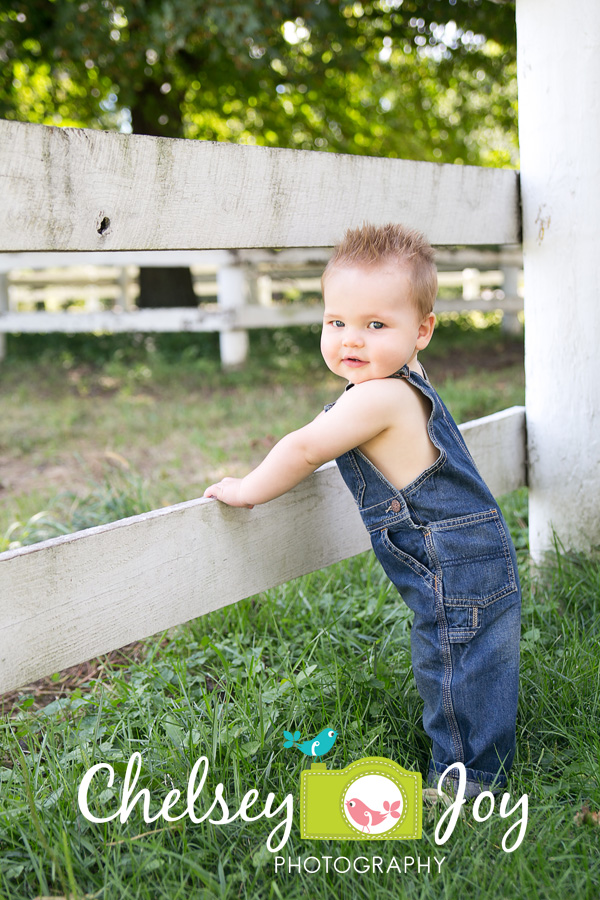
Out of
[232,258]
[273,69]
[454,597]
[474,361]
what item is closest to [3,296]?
[232,258]

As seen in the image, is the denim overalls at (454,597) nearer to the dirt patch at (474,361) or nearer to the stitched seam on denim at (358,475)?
the stitched seam on denim at (358,475)

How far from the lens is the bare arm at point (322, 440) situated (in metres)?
1.60

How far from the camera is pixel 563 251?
2217mm

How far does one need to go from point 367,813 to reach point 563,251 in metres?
1.61

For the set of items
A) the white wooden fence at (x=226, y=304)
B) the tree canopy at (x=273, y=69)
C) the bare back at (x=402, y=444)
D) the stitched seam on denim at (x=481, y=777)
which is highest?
the tree canopy at (x=273, y=69)

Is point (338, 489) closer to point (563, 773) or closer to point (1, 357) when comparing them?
point (563, 773)

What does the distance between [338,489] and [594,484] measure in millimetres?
873

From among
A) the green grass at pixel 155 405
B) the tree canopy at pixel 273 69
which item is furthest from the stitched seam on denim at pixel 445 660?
the tree canopy at pixel 273 69

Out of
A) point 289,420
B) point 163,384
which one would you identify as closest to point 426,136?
point 163,384

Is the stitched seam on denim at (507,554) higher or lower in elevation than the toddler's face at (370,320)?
lower

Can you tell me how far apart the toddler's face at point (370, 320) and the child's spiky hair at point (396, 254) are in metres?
0.02

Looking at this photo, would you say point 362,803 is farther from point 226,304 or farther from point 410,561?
point 226,304

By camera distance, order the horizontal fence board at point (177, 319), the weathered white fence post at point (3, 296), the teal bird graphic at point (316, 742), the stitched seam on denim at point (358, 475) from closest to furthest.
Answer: the teal bird graphic at point (316, 742) < the stitched seam on denim at point (358, 475) < the horizontal fence board at point (177, 319) < the weathered white fence post at point (3, 296)

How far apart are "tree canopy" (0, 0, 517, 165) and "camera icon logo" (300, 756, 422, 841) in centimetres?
678
